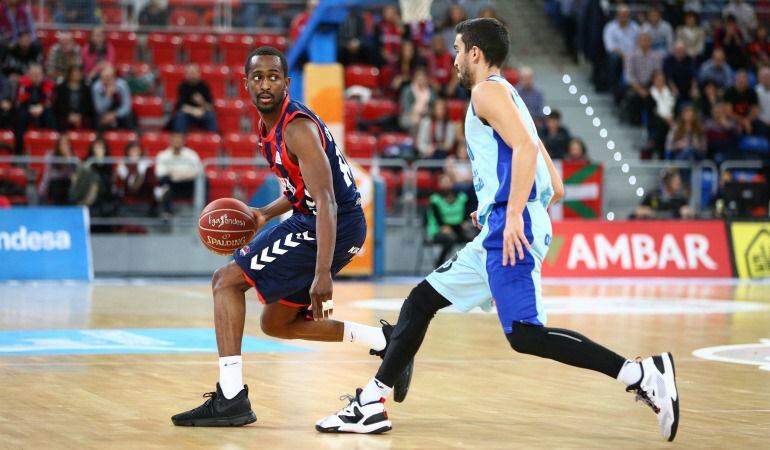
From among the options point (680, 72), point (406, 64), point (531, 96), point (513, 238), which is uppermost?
point (406, 64)

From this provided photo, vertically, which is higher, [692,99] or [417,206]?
[692,99]

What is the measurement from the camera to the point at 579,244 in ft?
63.0

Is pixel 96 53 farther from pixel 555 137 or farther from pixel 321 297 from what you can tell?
pixel 321 297

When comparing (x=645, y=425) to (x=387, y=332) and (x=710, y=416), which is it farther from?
(x=387, y=332)

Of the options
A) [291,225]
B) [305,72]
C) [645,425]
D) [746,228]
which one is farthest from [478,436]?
[746,228]

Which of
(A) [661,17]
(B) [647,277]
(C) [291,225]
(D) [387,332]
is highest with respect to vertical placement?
(A) [661,17]

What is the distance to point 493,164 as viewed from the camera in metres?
6.41

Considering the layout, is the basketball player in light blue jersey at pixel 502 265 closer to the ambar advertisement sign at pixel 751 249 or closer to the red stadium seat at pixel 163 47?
the ambar advertisement sign at pixel 751 249

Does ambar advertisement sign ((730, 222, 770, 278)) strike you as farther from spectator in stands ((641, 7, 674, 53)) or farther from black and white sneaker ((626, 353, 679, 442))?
black and white sneaker ((626, 353, 679, 442))

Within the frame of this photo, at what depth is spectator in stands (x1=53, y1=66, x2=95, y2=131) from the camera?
65.7 feet

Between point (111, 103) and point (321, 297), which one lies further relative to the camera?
point (111, 103)

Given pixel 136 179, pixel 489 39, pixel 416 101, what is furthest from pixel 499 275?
pixel 416 101

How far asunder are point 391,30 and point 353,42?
3.45 feet

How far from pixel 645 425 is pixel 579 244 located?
12.4 metres
